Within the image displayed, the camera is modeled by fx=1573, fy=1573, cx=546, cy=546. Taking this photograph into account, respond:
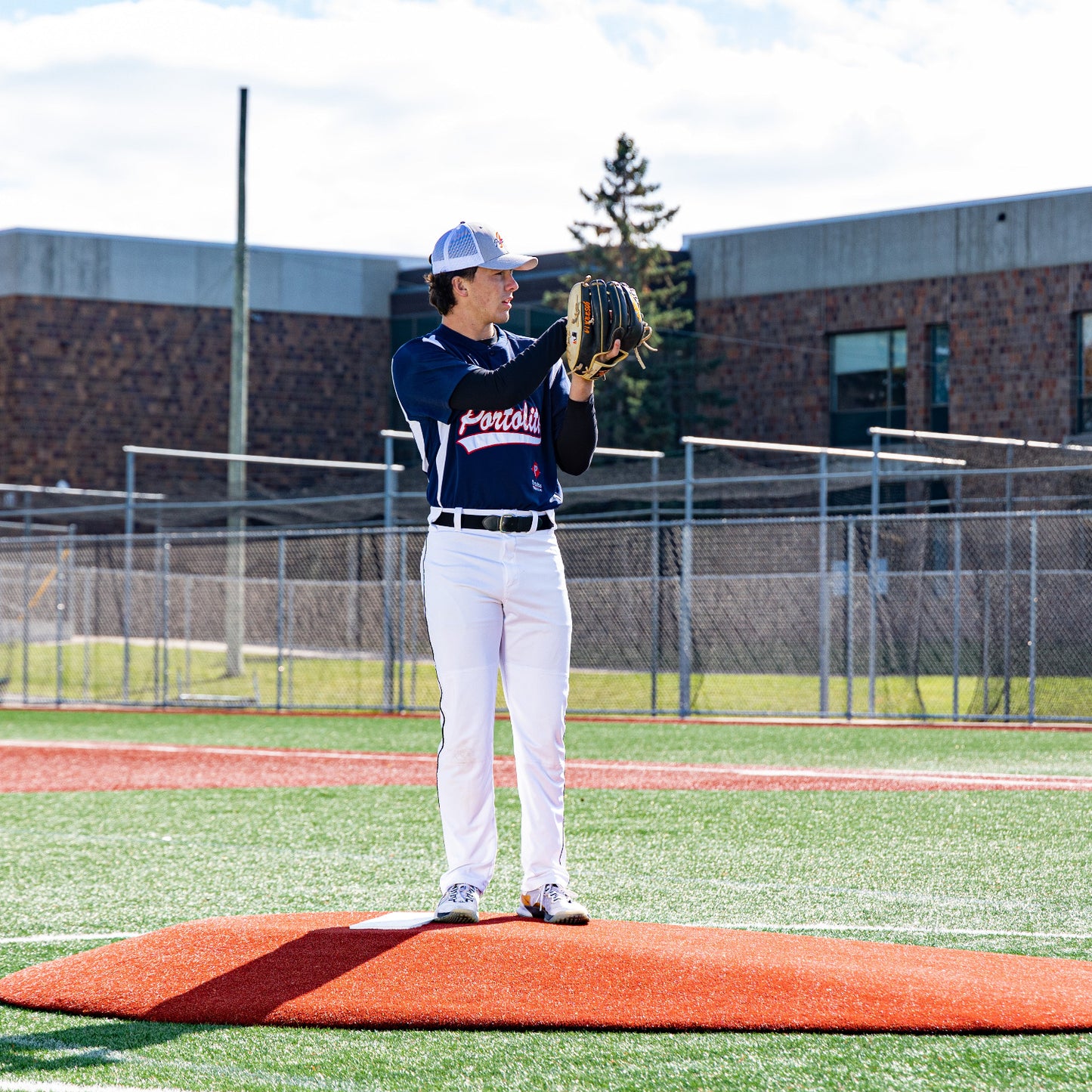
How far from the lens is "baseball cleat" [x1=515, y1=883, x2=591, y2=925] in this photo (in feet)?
15.1

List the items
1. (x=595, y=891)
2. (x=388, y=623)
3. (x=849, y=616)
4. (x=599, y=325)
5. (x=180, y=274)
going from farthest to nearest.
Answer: (x=180, y=274) < (x=388, y=623) < (x=849, y=616) < (x=595, y=891) < (x=599, y=325)

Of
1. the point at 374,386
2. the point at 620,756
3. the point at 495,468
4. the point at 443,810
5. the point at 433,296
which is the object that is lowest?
the point at 620,756

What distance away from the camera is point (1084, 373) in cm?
2691

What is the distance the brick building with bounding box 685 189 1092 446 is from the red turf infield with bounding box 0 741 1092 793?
18.2 meters

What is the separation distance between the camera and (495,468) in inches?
182

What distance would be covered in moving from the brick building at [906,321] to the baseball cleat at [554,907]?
24.0 meters

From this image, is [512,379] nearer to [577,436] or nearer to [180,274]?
[577,436]

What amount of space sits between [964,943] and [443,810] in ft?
5.40

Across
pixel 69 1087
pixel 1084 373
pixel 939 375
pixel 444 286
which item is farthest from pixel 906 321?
pixel 69 1087

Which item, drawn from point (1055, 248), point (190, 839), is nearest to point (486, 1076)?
point (190, 839)

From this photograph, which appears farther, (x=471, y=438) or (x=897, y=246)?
(x=897, y=246)

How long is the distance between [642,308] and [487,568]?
25931 mm

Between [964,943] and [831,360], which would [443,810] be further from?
[831,360]

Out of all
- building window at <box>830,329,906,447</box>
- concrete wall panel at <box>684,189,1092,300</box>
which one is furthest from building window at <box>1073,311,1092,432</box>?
building window at <box>830,329,906,447</box>
